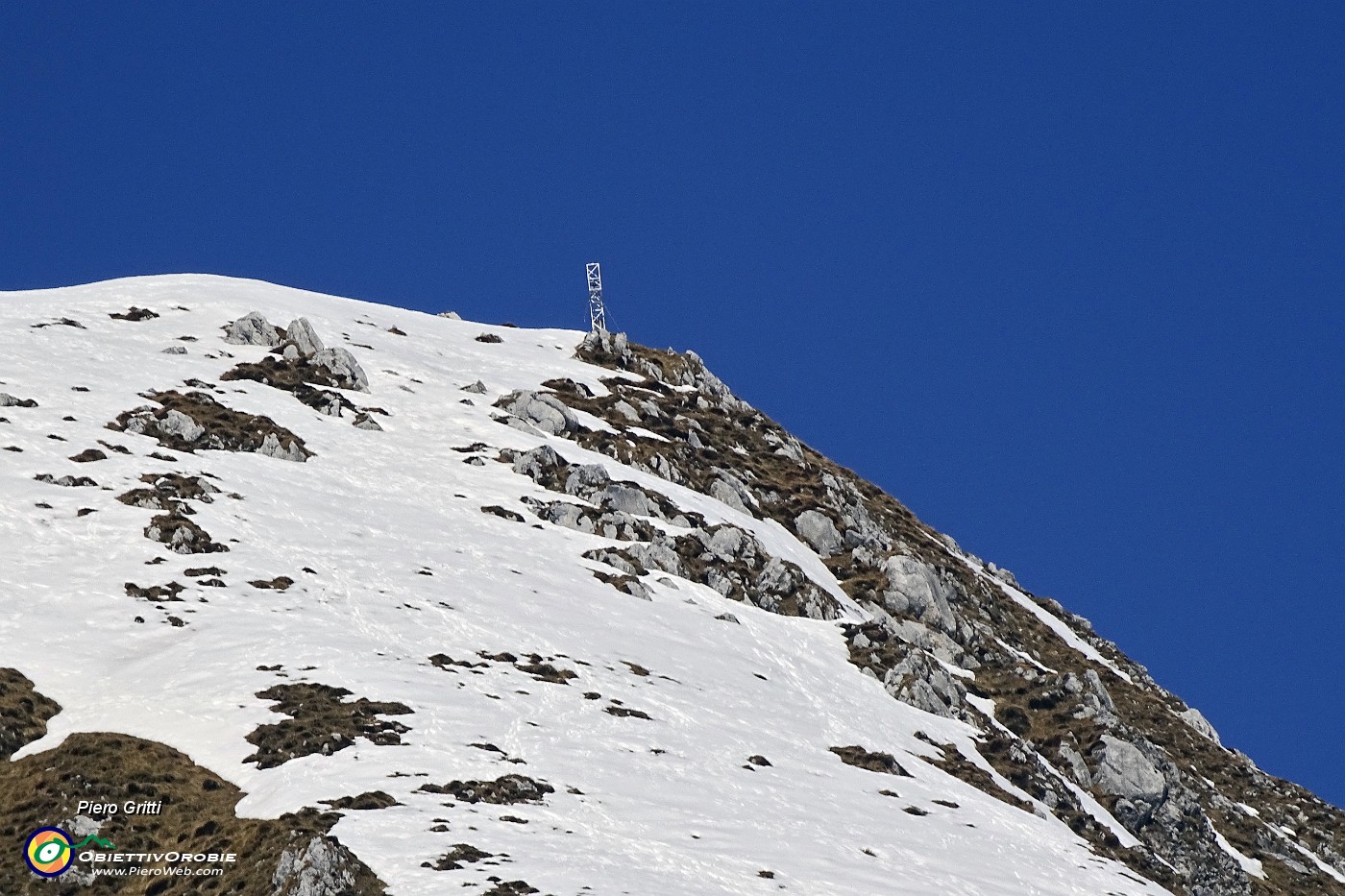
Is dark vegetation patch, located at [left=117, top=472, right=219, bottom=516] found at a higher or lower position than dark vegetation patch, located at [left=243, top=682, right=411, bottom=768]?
higher

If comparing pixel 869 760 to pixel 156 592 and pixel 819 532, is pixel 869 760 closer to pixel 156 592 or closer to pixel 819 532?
pixel 156 592

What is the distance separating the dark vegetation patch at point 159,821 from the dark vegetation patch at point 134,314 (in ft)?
191

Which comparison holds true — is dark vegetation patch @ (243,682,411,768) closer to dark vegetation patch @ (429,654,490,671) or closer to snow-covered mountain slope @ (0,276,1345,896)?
snow-covered mountain slope @ (0,276,1345,896)

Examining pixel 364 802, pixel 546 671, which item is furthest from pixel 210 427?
pixel 364 802

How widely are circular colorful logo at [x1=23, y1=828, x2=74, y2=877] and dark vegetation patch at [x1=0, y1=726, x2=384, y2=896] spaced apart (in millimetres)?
307

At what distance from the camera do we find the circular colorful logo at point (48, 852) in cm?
4278

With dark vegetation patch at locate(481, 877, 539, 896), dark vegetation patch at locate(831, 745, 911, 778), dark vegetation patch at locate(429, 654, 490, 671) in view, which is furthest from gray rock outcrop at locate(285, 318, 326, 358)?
dark vegetation patch at locate(481, 877, 539, 896)

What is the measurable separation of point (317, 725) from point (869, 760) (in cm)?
2793

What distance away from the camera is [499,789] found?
49.0 meters

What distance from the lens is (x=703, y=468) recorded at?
351 feet

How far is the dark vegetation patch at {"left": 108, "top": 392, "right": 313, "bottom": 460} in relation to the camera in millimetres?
82000

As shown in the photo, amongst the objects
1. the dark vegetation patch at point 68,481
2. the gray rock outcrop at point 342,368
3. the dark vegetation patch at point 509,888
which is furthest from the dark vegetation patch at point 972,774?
the gray rock outcrop at point 342,368

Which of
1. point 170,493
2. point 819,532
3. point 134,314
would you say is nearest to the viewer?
point 170,493

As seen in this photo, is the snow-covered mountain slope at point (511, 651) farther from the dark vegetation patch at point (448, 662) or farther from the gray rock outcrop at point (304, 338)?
the dark vegetation patch at point (448, 662)
